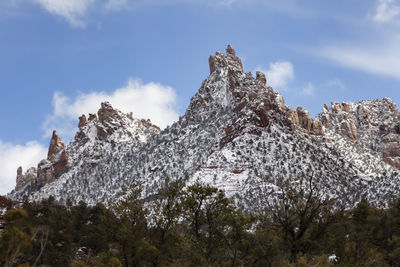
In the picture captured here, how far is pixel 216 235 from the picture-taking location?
29.0 meters

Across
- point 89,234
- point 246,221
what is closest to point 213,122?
point 89,234

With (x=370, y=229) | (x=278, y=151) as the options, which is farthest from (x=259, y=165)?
(x=370, y=229)

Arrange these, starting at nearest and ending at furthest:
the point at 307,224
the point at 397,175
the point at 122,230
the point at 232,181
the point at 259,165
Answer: the point at 307,224
the point at 122,230
the point at 397,175
the point at 232,181
the point at 259,165

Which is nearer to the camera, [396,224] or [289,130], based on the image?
[396,224]

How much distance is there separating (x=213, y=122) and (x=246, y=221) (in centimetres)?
17309

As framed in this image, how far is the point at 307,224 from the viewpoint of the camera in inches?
725

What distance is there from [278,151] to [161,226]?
126669 millimetres

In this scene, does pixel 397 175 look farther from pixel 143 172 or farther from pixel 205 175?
pixel 143 172

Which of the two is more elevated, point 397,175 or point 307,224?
point 397,175

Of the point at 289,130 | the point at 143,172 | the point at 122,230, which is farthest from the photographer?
the point at 143,172

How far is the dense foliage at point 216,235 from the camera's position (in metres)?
17.9

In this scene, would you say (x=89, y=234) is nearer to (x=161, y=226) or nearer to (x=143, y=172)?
(x=161, y=226)

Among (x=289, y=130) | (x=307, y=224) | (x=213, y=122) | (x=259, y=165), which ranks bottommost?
(x=307, y=224)

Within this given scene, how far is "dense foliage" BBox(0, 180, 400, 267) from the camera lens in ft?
58.8
